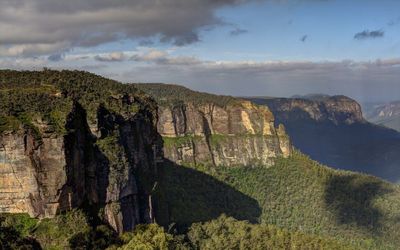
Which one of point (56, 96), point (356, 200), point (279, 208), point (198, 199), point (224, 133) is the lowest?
point (279, 208)

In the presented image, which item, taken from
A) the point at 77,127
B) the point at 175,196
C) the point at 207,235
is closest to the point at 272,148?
the point at 175,196

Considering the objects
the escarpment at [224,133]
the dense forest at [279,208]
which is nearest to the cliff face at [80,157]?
the dense forest at [279,208]

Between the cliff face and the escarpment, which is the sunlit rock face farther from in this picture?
the cliff face

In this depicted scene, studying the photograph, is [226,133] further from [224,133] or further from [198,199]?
[198,199]

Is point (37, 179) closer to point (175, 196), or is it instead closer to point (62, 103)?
point (62, 103)

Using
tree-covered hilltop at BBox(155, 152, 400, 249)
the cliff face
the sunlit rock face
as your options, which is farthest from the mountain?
tree-covered hilltop at BBox(155, 152, 400, 249)

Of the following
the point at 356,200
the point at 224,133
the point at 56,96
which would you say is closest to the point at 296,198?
the point at 356,200

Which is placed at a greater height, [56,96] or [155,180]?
[56,96]
